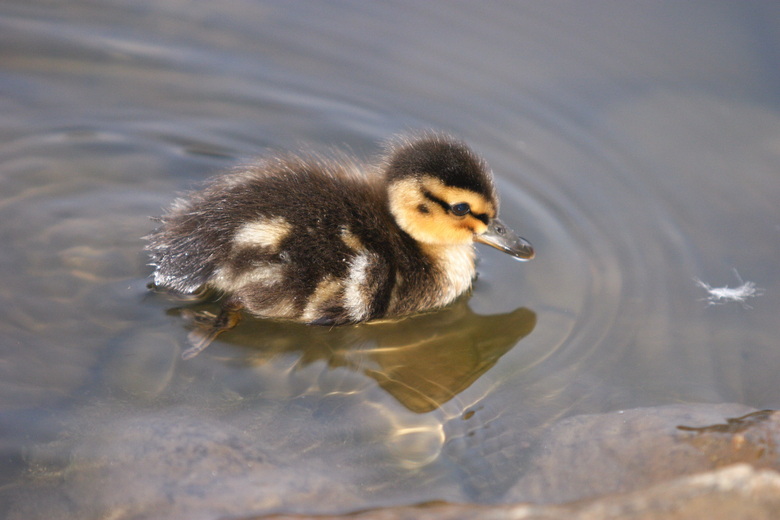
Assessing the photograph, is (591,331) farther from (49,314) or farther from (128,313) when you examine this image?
(49,314)

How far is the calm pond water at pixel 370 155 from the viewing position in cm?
240

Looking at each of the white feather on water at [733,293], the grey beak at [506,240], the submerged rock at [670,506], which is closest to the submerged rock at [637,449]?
the submerged rock at [670,506]

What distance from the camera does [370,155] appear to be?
3.74 m

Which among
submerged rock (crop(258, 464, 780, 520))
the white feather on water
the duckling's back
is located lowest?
submerged rock (crop(258, 464, 780, 520))

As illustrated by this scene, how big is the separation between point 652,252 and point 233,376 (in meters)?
1.70

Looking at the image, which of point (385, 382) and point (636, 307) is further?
point (636, 307)

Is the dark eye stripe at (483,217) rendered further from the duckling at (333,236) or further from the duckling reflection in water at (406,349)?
the duckling reflection in water at (406,349)

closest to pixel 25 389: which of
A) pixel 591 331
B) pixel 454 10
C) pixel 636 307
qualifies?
pixel 591 331

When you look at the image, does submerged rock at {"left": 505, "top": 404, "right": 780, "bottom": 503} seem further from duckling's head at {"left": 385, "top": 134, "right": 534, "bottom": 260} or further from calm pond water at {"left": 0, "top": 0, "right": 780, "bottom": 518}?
duckling's head at {"left": 385, "top": 134, "right": 534, "bottom": 260}

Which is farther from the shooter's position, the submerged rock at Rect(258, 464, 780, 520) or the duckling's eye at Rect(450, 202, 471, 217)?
the duckling's eye at Rect(450, 202, 471, 217)

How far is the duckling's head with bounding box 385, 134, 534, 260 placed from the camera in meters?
2.97

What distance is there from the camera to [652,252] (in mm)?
3348

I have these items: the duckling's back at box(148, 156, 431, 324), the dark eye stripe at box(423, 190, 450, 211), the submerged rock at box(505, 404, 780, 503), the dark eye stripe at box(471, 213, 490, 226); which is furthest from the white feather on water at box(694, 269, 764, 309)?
the duckling's back at box(148, 156, 431, 324)

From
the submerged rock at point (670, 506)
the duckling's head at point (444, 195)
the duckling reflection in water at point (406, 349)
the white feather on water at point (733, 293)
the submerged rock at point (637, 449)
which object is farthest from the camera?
the white feather on water at point (733, 293)
